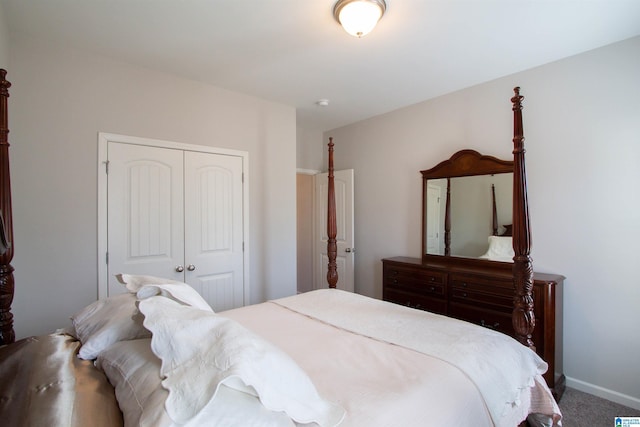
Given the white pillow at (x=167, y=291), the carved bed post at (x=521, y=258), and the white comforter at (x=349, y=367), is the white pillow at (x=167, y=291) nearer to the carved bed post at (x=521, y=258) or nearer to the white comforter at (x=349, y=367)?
the white comforter at (x=349, y=367)

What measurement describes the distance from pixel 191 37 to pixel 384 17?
4.50 feet

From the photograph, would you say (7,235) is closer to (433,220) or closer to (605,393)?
(433,220)

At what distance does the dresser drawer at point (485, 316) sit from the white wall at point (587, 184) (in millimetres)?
508

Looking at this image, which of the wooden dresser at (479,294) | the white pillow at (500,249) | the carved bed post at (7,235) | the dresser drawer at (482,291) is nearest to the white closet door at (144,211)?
the carved bed post at (7,235)

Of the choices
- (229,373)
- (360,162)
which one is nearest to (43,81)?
(229,373)

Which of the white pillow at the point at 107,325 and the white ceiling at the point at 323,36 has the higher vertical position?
the white ceiling at the point at 323,36

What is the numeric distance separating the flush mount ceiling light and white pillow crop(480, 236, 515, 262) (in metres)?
2.19

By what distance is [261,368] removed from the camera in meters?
0.81

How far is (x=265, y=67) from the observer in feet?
8.72

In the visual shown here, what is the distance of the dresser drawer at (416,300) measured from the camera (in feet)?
9.55

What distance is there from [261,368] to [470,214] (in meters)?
2.87

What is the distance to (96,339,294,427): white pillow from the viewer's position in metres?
0.71

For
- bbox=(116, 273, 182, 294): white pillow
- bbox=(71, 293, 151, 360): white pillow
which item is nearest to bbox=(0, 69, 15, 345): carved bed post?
bbox=(71, 293, 151, 360): white pillow

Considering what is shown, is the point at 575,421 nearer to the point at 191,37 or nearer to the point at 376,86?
the point at 376,86
